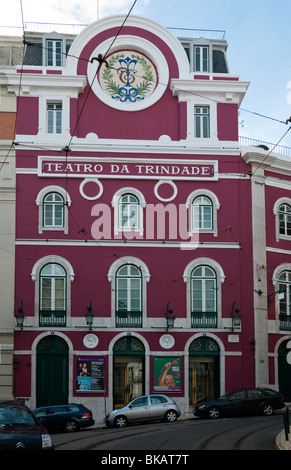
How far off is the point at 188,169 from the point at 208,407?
11600 mm

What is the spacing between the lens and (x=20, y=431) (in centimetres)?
1691

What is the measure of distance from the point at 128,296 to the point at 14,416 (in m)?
19.3

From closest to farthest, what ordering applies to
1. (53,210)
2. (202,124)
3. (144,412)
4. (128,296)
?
(144,412) < (128,296) < (53,210) < (202,124)

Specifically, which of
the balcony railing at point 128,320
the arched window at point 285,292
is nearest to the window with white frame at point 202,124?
the arched window at point 285,292

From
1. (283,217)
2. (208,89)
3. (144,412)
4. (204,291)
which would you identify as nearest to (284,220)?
(283,217)

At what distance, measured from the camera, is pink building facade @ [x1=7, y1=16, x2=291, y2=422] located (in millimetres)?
36438

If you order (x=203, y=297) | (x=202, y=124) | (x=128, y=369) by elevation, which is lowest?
(x=128, y=369)

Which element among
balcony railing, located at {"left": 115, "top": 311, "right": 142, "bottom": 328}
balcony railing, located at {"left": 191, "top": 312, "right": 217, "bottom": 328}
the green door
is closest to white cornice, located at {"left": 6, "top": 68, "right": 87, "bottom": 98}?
balcony railing, located at {"left": 115, "top": 311, "right": 142, "bottom": 328}

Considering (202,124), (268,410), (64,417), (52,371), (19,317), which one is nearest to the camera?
(64,417)

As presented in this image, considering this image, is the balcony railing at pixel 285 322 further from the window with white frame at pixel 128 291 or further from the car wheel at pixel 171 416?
the car wheel at pixel 171 416

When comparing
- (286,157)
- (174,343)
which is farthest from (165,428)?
(286,157)

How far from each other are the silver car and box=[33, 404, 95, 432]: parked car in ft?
3.39

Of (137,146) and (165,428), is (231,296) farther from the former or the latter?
(165,428)

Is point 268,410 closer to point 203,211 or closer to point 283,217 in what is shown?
point 203,211
